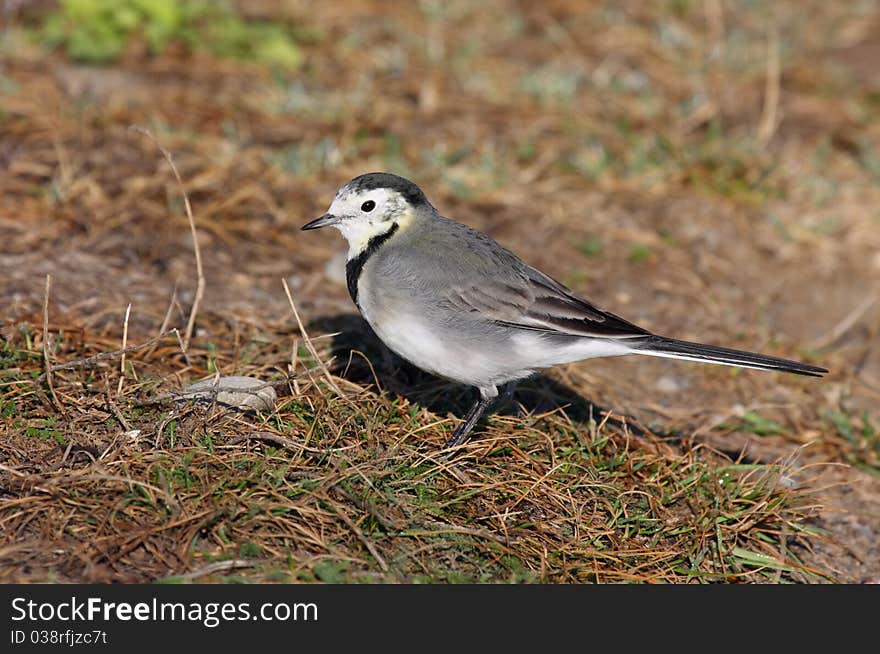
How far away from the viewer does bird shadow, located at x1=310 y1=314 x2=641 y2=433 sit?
5293mm

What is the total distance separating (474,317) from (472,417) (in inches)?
18.7

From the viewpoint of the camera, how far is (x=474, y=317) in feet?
15.7

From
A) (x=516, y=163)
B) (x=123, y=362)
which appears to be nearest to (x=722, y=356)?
(x=123, y=362)

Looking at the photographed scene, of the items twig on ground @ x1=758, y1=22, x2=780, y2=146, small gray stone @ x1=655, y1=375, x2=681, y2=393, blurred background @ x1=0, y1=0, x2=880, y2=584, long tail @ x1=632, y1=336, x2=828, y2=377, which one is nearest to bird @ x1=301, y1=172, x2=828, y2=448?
long tail @ x1=632, y1=336, x2=828, y2=377

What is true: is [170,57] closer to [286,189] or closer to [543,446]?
[286,189]

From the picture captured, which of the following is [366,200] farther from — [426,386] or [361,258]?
[426,386]

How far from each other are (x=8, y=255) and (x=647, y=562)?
393 cm

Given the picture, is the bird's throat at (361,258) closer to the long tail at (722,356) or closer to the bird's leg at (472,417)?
the bird's leg at (472,417)

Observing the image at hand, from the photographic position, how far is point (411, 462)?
454cm

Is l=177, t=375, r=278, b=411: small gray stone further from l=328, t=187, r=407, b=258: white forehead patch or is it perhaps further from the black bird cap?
the black bird cap

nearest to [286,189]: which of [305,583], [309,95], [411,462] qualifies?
[309,95]

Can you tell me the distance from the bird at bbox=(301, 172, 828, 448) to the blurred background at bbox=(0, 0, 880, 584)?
3.53 ft

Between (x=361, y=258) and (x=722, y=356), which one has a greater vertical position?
(x=361, y=258)

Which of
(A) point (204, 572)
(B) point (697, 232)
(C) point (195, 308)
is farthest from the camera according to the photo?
(B) point (697, 232)
